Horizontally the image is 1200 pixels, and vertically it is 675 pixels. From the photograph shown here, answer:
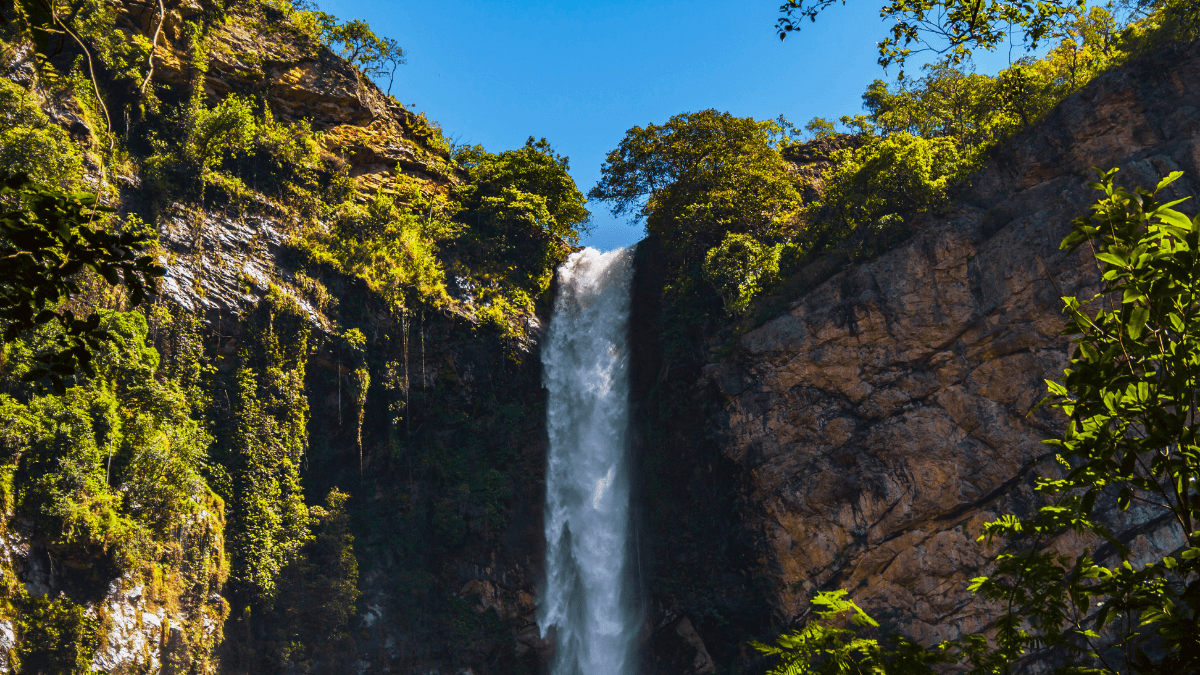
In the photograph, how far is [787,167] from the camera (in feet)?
95.8

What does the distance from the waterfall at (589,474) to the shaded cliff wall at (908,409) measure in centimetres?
156

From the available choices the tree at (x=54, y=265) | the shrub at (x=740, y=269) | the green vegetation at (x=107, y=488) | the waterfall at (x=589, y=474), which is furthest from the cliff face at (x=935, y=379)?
the tree at (x=54, y=265)

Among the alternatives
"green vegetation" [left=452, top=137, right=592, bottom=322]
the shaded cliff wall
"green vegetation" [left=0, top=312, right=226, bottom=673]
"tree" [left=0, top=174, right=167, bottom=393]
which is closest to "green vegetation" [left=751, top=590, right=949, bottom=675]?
"tree" [left=0, top=174, right=167, bottom=393]

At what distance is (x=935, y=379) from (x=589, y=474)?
11.9 metres

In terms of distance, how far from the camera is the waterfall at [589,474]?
928 inches

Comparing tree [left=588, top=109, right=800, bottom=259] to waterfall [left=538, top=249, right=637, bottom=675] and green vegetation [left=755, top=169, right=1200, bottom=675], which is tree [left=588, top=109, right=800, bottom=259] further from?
green vegetation [left=755, top=169, right=1200, bottom=675]

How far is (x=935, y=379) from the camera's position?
20.8 metres

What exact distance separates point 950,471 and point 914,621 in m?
4.13

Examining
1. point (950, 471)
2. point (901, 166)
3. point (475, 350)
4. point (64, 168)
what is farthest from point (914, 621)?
point (64, 168)

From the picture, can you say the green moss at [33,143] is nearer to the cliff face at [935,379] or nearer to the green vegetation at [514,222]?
the green vegetation at [514,222]

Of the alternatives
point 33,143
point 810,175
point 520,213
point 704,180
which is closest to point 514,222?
point 520,213

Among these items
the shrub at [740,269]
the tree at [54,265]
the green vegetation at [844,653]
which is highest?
the shrub at [740,269]

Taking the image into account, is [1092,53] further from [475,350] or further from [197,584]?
[197,584]

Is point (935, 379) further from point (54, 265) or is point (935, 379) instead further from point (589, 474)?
point (54, 265)
